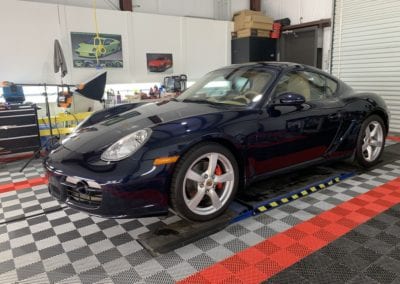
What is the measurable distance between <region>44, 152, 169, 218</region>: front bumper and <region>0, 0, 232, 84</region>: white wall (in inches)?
183

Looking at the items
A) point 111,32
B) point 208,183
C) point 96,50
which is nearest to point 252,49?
point 111,32

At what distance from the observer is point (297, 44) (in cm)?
822

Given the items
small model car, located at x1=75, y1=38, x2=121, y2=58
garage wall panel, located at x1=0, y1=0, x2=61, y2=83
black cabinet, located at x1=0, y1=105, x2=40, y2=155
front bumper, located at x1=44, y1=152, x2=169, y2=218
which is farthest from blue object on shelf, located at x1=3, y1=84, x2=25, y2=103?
front bumper, located at x1=44, y1=152, x2=169, y2=218

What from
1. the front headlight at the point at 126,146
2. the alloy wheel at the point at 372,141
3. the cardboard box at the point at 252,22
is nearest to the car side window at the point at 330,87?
the alloy wheel at the point at 372,141

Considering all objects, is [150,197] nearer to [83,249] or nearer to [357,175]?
[83,249]

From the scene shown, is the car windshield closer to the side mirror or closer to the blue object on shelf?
the side mirror

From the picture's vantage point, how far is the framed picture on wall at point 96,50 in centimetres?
614

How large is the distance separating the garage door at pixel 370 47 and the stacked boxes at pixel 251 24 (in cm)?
206

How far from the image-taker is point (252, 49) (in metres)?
7.92

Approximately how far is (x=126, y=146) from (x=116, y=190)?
282 millimetres

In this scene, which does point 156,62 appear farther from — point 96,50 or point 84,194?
point 84,194

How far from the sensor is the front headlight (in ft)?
6.10

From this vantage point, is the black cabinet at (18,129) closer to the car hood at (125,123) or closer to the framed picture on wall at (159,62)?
the car hood at (125,123)

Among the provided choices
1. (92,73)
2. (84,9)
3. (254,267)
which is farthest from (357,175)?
(84,9)
